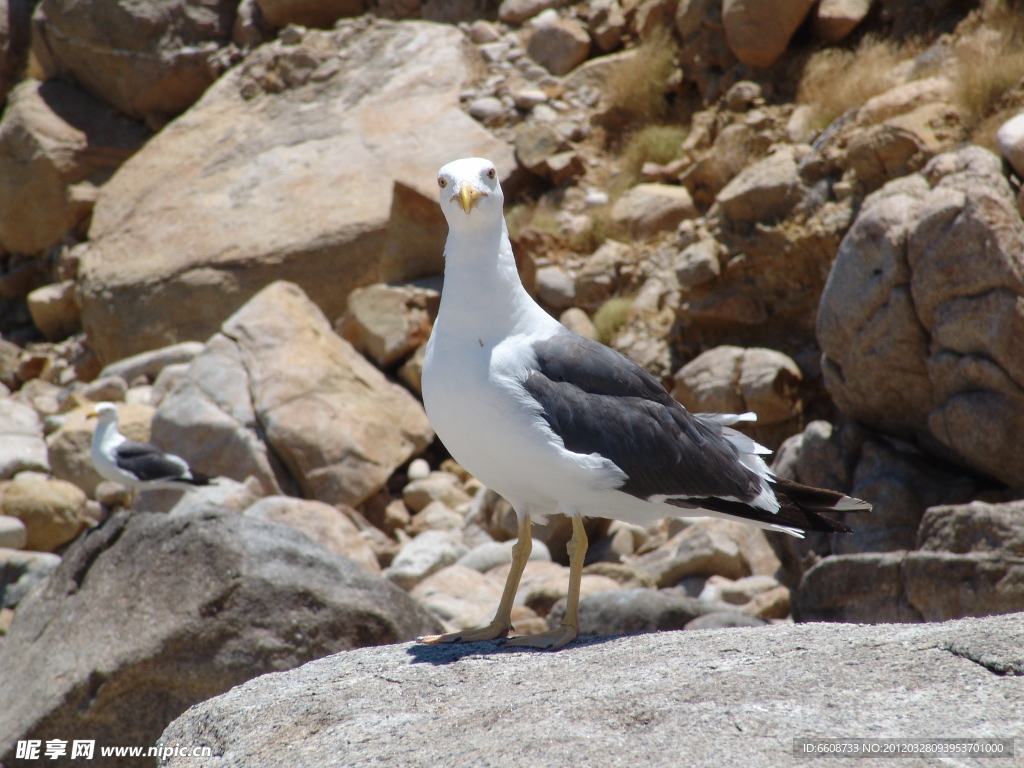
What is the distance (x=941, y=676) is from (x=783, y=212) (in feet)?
29.5

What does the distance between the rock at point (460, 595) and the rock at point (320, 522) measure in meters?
0.72

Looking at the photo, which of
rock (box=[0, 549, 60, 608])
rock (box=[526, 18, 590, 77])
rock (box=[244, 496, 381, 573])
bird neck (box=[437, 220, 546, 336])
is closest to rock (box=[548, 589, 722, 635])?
bird neck (box=[437, 220, 546, 336])

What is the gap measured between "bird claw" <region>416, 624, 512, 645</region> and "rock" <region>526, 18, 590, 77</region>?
14515 millimetres

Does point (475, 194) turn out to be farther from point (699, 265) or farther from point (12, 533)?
point (12, 533)

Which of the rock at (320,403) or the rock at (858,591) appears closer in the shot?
the rock at (858,591)

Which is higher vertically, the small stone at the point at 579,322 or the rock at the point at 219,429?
the small stone at the point at 579,322

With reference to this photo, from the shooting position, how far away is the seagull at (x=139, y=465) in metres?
10.0

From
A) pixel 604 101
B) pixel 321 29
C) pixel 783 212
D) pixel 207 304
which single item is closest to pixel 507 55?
pixel 604 101

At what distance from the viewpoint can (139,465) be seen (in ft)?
33.2

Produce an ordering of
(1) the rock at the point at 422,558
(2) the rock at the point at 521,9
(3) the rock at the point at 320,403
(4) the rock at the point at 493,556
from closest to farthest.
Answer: (1) the rock at the point at 422,558, (4) the rock at the point at 493,556, (3) the rock at the point at 320,403, (2) the rock at the point at 521,9

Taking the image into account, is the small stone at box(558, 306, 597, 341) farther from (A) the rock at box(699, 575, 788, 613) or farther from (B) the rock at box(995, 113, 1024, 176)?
(B) the rock at box(995, 113, 1024, 176)

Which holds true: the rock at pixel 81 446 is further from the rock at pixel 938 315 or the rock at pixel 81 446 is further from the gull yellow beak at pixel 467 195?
the gull yellow beak at pixel 467 195

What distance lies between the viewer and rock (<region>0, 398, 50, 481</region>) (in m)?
13.1

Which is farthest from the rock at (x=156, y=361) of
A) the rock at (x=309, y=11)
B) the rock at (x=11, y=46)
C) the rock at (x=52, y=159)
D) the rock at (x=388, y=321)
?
the rock at (x=11, y=46)
